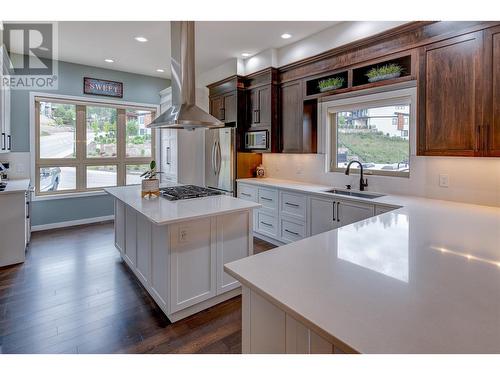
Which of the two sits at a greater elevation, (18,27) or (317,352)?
(18,27)

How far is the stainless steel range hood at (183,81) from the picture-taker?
2.99m

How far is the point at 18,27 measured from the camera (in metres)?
3.80

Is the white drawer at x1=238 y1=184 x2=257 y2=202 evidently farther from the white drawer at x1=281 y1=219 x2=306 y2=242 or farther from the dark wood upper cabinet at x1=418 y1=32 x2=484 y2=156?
Result: the dark wood upper cabinet at x1=418 y1=32 x2=484 y2=156

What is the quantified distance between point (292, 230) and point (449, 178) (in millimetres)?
1848

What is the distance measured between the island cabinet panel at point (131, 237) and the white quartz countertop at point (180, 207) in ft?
0.66

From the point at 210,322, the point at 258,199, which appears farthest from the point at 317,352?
the point at 258,199

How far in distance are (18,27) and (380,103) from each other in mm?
4712

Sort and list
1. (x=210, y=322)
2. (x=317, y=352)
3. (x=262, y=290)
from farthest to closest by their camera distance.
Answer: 1. (x=210, y=322)
2. (x=262, y=290)
3. (x=317, y=352)

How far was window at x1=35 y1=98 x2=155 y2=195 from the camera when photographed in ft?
16.7

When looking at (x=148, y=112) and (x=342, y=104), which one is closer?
(x=342, y=104)

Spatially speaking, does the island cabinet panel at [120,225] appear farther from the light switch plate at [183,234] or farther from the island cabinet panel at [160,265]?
the light switch plate at [183,234]

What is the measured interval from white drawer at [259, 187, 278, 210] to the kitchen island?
1333 mm

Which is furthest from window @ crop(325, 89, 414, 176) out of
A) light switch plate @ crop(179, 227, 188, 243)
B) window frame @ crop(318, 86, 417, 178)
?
light switch plate @ crop(179, 227, 188, 243)
